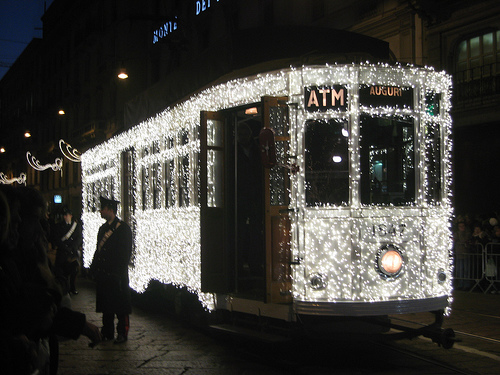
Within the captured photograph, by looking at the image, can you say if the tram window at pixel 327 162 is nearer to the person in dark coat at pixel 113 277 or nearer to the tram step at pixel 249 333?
the tram step at pixel 249 333

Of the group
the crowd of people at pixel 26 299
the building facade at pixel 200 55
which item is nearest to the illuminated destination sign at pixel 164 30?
the building facade at pixel 200 55

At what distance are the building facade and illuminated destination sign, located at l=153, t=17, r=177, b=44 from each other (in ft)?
0.23

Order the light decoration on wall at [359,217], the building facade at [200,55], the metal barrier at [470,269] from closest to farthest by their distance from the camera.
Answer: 1. the light decoration on wall at [359,217]
2. the building facade at [200,55]
3. the metal barrier at [470,269]

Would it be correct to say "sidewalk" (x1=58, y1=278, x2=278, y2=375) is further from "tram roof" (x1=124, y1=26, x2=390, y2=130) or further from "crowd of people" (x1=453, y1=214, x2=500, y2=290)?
"crowd of people" (x1=453, y1=214, x2=500, y2=290)

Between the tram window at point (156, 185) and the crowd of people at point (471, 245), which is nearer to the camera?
the tram window at point (156, 185)

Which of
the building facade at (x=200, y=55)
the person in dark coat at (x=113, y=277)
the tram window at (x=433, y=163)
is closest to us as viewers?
Result: the tram window at (x=433, y=163)

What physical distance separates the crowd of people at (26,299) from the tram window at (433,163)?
470cm

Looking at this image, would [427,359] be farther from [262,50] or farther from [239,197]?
[262,50]

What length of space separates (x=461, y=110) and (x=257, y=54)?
10.5 m

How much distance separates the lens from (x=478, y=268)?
42.4ft

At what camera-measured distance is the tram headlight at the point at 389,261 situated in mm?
6629

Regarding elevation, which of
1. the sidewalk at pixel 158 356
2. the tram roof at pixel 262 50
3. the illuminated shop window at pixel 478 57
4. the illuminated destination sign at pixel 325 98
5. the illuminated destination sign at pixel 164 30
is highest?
the illuminated destination sign at pixel 164 30

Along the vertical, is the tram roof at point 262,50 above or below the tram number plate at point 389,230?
above

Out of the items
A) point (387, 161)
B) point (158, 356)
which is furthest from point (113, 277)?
point (387, 161)
